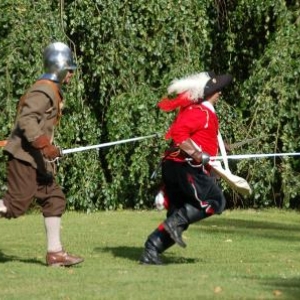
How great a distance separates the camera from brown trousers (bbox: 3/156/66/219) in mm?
9070

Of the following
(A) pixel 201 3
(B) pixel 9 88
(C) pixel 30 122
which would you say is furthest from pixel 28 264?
(A) pixel 201 3

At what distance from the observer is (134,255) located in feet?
33.2

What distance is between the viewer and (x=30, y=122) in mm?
8891

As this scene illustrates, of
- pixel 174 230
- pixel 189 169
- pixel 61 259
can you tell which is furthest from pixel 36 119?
pixel 174 230

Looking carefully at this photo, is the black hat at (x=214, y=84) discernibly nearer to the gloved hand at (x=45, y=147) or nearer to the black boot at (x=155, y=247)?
the black boot at (x=155, y=247)

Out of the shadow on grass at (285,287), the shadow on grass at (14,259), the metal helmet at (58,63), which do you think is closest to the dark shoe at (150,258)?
the shadow on grass at (14,259)

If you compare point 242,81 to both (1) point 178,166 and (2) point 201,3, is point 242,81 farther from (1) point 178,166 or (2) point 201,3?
(1) point 178,166

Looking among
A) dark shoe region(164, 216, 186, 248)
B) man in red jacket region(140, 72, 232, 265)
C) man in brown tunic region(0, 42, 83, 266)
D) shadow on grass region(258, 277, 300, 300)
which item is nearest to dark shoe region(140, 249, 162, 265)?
man in red jacket region(140, 72, 232, 265)

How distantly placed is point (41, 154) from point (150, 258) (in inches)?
52.4

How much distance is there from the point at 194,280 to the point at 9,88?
7.71 meters

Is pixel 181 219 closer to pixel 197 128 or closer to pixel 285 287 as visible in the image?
pixel 197 128

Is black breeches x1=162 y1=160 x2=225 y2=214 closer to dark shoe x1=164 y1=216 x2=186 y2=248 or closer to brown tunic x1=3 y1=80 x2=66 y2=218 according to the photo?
dark shoe x1=164 y1=216 x2=186 y2=248

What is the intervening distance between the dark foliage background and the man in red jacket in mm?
5836

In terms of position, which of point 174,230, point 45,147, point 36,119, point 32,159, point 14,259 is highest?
point 36,119
